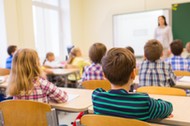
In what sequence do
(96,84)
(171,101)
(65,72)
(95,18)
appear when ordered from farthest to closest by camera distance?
(95,18), (65,72), (96,84), (171,101)

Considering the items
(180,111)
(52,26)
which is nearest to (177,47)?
(180,111)

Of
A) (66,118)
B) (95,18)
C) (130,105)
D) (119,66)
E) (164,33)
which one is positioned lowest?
(66,118)

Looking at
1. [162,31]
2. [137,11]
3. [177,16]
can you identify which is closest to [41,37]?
[137,11]

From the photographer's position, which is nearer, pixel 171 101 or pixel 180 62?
pixel 171 101

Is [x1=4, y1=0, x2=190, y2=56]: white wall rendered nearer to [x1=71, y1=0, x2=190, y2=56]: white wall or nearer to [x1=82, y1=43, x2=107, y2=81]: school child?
[x1=71, y1=0, x2=190, y2=56]: white wall

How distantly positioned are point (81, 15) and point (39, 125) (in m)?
5.76

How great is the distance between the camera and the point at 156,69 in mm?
2404

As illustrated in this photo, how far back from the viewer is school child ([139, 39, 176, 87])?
2369 millimetres

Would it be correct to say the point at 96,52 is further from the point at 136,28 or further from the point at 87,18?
the point at 87,18

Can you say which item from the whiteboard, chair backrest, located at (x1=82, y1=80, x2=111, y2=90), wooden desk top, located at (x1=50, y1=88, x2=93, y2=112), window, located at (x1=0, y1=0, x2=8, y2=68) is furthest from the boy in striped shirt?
the whiteboard

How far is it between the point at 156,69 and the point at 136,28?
12.7 feet

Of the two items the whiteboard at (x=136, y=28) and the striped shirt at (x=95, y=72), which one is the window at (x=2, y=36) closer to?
the striped shirt at (x=95, y=72)

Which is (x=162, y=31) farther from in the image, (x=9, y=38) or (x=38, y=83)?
(x=38, y=83)

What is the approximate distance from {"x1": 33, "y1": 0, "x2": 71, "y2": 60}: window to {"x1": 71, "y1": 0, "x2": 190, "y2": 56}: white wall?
25 cm
